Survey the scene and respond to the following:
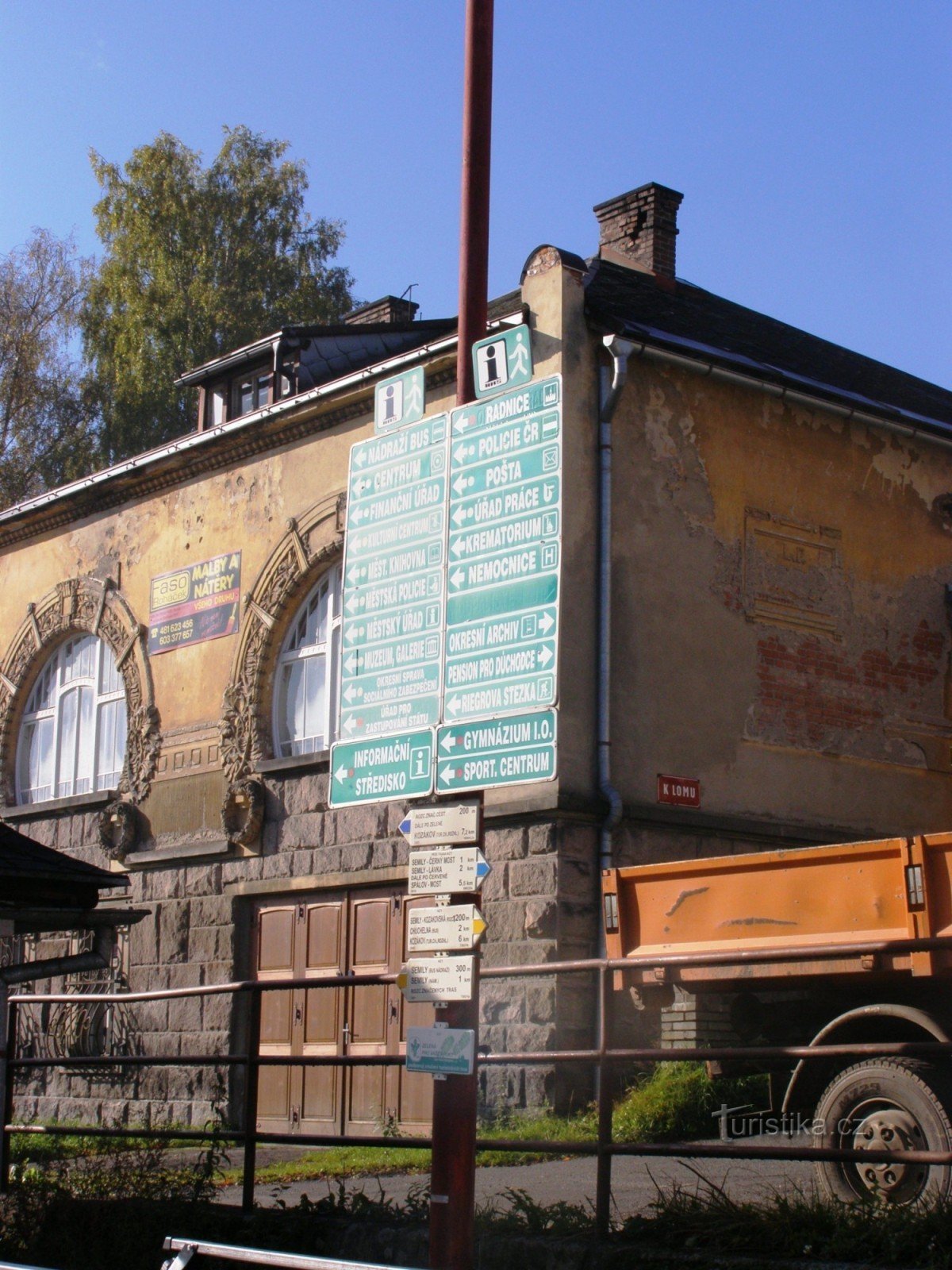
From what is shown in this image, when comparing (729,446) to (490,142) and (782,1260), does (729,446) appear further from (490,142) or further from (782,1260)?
(782,1260)

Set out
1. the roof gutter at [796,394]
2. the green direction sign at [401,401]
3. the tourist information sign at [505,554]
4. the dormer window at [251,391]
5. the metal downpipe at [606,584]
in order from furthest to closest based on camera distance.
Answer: the dormer window at [251,391]
the roof gutter at [796,394]
the metal downpipe at [606,584]
the green direction sign at [401,401]
the tourist information sign at [505,554]

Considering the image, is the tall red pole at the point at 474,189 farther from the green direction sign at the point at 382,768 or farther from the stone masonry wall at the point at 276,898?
the stone masonry wall at the point at 276,898

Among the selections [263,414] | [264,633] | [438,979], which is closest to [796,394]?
Result: [263,414]

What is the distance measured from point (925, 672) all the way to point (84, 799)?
10029 mm

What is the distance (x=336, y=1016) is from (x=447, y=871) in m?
9.54

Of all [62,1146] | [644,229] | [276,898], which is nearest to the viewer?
[62,1146]

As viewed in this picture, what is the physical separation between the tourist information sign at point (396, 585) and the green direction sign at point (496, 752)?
0.30 meters

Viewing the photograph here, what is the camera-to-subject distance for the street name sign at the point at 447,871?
24.5ft

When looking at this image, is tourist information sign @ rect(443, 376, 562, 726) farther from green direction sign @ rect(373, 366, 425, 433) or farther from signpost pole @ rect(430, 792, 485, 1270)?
signpost pole @ rect(430, 792, 485, 1270)

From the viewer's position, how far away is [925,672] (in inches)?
695

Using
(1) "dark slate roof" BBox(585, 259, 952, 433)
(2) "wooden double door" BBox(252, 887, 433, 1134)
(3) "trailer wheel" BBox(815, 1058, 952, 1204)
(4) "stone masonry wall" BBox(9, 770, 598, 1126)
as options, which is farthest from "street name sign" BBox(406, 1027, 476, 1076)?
(1) "dark slate roof" BBox(585, 259, 952, 433)

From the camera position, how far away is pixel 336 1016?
1662 centimetres


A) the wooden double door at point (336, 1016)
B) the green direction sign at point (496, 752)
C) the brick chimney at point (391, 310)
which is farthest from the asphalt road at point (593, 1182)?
the brick chimney at point (391, 310)

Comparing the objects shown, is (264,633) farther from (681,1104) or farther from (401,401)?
(401,401)
